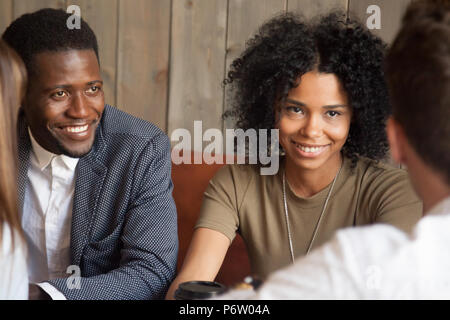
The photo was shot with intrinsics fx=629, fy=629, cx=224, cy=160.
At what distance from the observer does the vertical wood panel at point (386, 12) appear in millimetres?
2143

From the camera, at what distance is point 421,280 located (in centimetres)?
68

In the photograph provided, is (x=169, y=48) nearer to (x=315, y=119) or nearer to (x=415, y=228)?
(x=315, y=119)

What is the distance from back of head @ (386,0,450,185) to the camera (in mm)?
734

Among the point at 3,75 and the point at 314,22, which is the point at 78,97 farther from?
the point at 314,22

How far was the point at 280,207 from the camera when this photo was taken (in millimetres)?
1610

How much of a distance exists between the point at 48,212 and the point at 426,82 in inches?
42.1

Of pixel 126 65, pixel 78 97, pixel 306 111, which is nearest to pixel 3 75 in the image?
pixel 78 97

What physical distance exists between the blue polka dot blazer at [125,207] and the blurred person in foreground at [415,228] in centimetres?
70

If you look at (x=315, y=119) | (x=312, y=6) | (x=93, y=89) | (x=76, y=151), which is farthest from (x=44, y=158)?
(x=312, y=6)

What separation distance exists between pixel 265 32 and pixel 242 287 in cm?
92

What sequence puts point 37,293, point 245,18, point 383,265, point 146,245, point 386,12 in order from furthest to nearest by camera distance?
point 245,18 < point 386,12 < point 146,245 < point 37,293 < point 383,265

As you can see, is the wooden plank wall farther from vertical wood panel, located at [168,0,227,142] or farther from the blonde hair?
the blonde hair

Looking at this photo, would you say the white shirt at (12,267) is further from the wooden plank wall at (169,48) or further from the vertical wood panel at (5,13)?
the vertical wood panel at (5,13)

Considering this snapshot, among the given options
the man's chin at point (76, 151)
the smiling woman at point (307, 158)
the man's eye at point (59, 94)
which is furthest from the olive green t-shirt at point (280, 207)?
the man's eye at point (59, 94)
